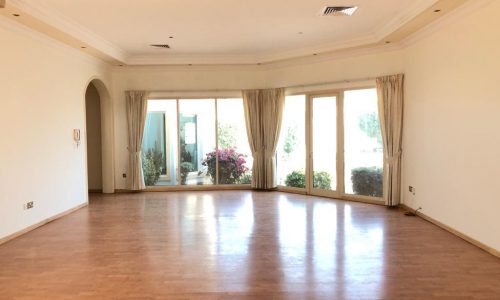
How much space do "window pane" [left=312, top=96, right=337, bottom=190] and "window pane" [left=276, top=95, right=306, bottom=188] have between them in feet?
1.03

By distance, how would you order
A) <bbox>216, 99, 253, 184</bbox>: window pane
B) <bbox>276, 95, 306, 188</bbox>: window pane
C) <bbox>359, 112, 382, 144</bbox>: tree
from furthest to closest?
1. <bbox>216, 99, 253, 184</bbox>: window pane
2. <bbox>276, 95, 306, 188</bbox>: window pane
3. <bbox>359, 112, 382, 144</bbox>: tree

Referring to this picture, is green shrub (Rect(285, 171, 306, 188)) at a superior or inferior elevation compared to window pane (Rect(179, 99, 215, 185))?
inferior

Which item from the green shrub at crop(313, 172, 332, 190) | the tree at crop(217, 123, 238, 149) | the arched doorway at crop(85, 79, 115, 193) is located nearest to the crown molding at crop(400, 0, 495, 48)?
the green shrub at crop(313, 172, 332, 190)

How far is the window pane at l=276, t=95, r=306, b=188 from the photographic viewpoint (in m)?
9.09

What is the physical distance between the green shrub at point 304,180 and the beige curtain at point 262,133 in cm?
41

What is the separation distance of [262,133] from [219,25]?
3.44 meters

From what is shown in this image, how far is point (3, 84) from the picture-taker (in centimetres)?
550

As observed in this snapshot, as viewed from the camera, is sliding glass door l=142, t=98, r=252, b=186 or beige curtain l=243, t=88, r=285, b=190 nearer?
beige curtain l=243, t=88, r=285, b=190

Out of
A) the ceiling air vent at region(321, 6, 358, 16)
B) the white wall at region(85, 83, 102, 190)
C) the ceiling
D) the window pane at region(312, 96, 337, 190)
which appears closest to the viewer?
the ceiling

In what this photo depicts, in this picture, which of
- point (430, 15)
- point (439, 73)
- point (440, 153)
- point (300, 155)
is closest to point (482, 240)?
point (440, 153)

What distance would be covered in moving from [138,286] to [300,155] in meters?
5.90

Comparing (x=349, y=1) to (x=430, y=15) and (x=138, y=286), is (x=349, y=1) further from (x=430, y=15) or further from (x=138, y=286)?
(x=138, y=286)

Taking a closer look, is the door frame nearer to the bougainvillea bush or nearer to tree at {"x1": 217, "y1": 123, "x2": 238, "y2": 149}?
the bougainvillea bush

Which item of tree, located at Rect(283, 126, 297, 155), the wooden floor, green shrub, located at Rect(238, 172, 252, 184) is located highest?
tree, located at Rect(283, 126, 297, 155)
